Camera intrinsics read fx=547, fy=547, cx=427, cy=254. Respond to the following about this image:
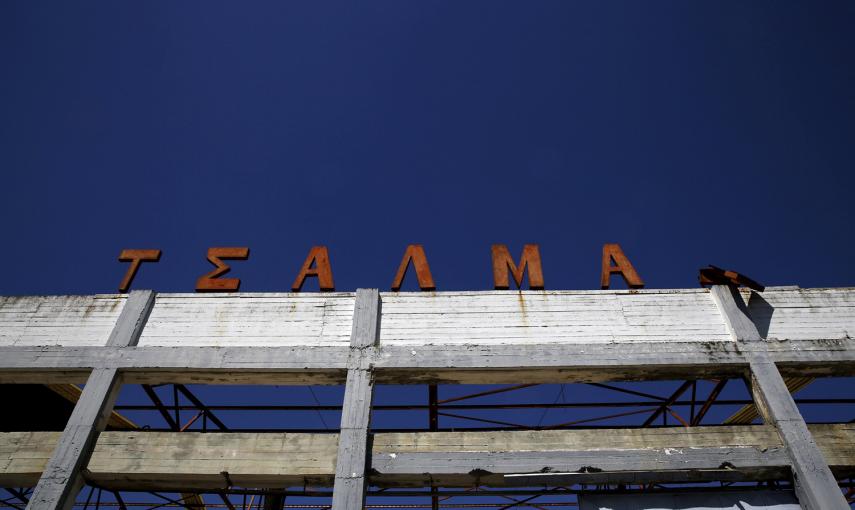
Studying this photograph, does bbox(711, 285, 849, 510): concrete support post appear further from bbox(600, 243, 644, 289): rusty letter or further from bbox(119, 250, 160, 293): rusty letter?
bbox(119, 250, 160, 293): rusty letter

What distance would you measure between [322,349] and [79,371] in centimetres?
558

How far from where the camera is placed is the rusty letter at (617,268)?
1449 centimetres

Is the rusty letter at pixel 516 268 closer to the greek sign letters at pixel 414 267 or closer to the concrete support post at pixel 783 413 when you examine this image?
the greek sign letters at pixel 414 267

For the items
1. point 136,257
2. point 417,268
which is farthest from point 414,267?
point 136,257

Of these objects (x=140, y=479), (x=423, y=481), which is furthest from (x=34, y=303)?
(x=423, y=481)

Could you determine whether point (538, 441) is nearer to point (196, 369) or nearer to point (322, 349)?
point (322, 349)

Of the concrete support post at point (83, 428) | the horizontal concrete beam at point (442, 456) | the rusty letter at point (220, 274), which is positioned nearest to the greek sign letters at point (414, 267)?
the rusty letter at point (220, 274)

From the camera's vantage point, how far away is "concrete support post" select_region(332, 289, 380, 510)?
10312 mm

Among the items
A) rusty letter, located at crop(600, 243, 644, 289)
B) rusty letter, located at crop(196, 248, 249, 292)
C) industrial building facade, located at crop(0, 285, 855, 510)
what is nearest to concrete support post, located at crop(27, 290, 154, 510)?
industrial building facade, located at crop(0, 285, 855, 510)

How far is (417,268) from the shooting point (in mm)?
14805

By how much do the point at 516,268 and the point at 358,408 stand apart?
19.5 ft

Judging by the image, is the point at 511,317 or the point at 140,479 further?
the point at 511,317

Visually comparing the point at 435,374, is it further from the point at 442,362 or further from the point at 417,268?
the point at 417,268

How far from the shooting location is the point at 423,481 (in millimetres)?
10953
